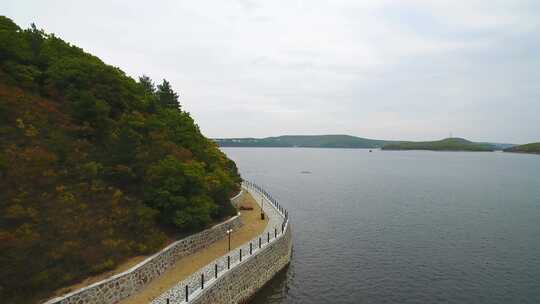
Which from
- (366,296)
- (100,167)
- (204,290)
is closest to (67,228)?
(100,167)

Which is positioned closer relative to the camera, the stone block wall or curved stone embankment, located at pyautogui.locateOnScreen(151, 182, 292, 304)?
curved stone embankment, located at pyautogui.locateOnScreen(151, 182, 292, 304)

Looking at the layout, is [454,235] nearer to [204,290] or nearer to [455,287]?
[455,287]

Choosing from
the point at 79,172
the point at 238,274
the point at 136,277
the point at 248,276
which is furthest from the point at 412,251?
the point at 79,172

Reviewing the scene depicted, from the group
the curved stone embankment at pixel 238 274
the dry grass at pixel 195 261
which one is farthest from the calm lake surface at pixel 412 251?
the dry grass at pixel 195 261

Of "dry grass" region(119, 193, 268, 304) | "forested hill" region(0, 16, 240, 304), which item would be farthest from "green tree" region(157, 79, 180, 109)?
"dry grass" region(119, 193, 268, 304)

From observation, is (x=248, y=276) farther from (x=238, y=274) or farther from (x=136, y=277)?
(x=136, y=277)

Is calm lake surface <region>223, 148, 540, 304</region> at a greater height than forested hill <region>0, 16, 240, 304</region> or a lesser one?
lesser

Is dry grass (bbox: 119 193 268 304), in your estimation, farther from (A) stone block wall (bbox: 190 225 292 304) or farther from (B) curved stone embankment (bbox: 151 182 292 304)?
(A) stone block wall (bbox: 190 225 292 304)
